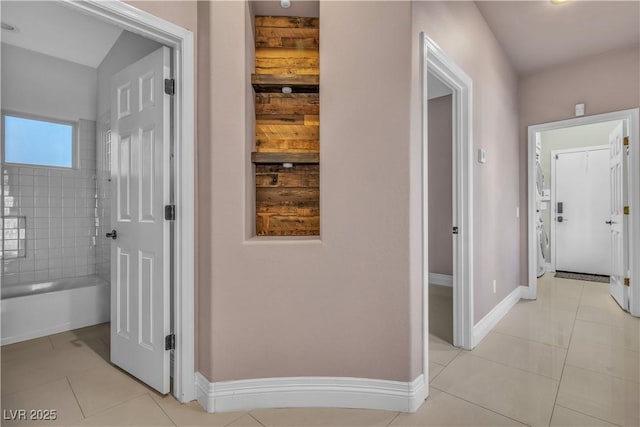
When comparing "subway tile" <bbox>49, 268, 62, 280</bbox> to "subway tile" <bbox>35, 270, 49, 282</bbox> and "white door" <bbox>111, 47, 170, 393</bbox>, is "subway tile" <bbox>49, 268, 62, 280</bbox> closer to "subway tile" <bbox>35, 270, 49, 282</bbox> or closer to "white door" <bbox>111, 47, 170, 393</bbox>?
"subway tile" <bbox>35, 270, 49, 282</bbox>

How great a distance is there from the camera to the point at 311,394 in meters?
1.72

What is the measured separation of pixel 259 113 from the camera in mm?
1928

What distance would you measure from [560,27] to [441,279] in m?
3.12

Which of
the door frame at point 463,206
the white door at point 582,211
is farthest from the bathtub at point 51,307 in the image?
the white door at point 582,211

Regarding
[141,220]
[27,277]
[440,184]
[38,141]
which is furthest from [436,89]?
[27,277]

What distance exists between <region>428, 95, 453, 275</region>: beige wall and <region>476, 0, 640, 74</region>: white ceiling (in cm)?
117

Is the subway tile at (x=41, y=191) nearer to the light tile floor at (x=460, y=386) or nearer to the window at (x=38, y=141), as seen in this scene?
the window at (x=38, y=141)

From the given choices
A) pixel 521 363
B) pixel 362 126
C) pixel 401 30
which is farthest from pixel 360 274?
pixel 521 363

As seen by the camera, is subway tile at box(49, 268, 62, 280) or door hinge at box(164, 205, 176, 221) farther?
subway tile at box(49, 268, 62, 280)

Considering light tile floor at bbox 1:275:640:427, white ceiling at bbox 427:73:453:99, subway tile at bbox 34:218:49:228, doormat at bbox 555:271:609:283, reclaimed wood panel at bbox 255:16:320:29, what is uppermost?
white ceiling at bbox 427:73:453:99

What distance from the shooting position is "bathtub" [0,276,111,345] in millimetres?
2584

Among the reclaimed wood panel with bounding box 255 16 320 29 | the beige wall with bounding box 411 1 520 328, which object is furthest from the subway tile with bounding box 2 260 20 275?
the beige wall with bounding box 411 1 520 328

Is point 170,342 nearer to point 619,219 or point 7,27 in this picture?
point 7,27

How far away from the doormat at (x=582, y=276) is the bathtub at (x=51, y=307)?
6063 mm
